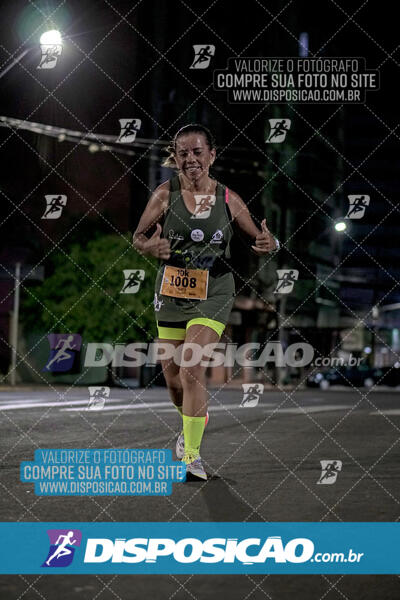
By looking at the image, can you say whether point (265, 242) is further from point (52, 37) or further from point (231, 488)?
point (52, 37)

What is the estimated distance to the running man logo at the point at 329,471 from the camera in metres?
6.85

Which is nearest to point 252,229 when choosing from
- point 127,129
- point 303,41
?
point 127,129

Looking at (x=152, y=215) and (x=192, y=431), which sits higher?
(x=152, y=215)

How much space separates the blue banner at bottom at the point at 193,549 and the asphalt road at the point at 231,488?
124 mm

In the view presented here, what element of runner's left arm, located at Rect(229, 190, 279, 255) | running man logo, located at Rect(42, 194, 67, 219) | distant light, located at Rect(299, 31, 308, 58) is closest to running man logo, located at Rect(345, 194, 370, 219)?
runner's left arm, located at Rect(229, 190, 279, 255)

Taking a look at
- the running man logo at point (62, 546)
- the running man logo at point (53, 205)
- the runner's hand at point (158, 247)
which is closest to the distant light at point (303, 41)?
the running man logo at point (53, 205)

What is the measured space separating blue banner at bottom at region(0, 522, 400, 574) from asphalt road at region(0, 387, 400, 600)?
0.12 m

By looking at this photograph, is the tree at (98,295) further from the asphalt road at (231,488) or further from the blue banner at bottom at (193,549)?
the blue banner at bottom at (193,549)

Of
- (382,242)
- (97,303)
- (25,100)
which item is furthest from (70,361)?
(382,242)

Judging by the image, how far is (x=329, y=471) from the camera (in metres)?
7.43

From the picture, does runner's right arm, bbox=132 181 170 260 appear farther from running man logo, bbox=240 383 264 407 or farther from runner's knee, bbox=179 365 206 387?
running man logo, bbox=240 383 264 407

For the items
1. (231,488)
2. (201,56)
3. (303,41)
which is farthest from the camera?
(303,41)

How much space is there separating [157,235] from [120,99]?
39773mm

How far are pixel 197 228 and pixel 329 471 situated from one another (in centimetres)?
246
